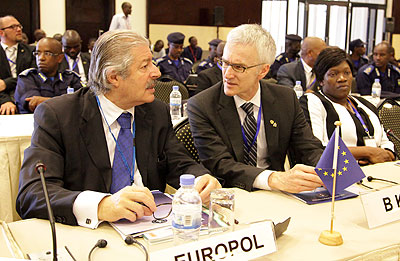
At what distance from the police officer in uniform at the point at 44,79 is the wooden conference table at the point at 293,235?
9.98ft

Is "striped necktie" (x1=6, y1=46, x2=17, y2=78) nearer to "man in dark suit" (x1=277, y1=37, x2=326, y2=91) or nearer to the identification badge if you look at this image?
"man in dark suit" (x1=277, y1=37, x2=326, y2=91)

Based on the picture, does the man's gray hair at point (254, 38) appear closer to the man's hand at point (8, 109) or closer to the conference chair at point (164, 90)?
the conference chair at point (164, 90)

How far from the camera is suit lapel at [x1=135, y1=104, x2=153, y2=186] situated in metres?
1.91

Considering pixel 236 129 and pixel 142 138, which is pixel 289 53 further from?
pixel 142 138

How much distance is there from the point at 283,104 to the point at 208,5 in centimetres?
1148

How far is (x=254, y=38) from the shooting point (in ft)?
7.54

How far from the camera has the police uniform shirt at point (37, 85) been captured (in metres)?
4.23

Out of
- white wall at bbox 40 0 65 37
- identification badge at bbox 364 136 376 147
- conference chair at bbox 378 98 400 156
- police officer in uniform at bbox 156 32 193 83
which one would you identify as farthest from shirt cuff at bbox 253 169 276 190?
white wall at bbox 40 0 65 37

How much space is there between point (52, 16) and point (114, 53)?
980 cm

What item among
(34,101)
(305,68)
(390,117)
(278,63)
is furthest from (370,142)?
(278,63)

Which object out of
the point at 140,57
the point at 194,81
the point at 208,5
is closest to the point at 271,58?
the point at 140,57

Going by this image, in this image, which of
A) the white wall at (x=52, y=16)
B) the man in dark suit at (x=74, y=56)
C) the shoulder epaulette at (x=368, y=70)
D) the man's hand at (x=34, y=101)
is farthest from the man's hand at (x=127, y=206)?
the white wall at (x=52, y=16)

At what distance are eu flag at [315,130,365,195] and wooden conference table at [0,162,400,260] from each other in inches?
5.8

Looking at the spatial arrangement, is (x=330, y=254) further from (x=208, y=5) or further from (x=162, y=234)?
(x=208, y=5)
